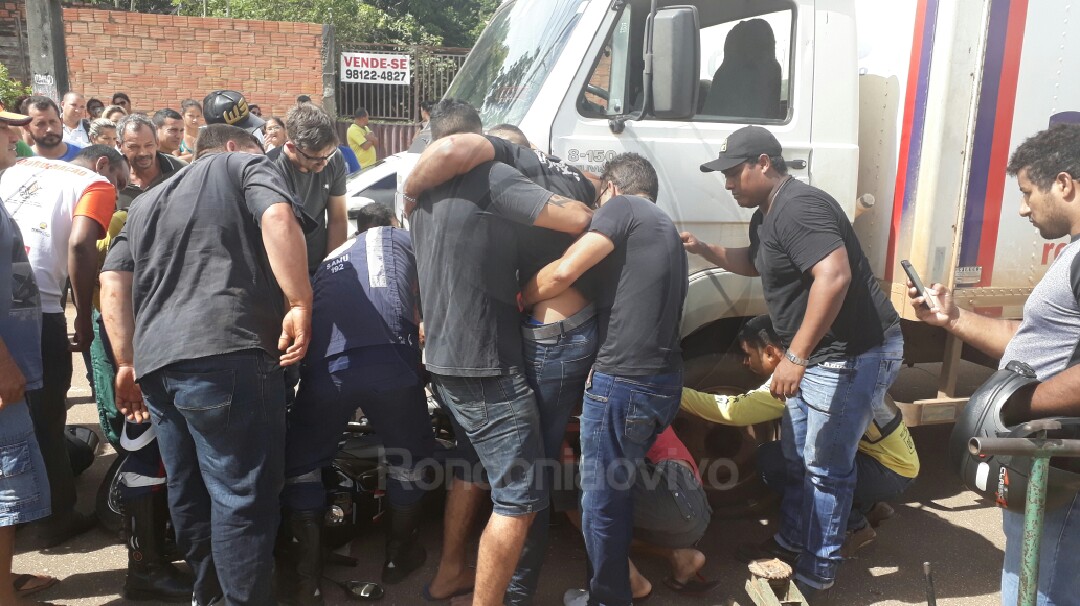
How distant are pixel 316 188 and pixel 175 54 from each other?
9.98 meters

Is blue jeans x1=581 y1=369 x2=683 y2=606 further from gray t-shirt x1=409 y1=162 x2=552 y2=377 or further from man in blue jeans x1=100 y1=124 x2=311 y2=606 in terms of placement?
man in blue jeans x1=100 y1=124 x2=311 y2=606

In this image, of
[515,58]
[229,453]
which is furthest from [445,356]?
[515,58]

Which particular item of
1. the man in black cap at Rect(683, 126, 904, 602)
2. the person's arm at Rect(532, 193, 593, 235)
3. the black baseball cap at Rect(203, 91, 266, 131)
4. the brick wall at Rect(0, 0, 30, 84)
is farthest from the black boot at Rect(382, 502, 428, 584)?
the brick wall at Rect(0, 0, 30, 84)

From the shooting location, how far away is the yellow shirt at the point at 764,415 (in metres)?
3.57

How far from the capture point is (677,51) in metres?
3.19

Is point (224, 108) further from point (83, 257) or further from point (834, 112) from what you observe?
point (834, 112)

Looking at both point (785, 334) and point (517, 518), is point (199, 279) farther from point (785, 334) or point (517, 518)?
point (785, 334)

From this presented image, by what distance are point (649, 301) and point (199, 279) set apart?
1.52 meters

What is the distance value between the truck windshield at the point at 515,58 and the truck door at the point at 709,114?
0.21 metres

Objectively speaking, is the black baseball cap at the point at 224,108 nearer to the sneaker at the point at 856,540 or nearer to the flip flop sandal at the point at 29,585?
the flip flop sandal at the point at 29,585

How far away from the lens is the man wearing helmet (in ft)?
6.74

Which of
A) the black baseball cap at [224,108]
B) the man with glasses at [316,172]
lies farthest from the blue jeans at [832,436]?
the black baseball cap at [224,108]

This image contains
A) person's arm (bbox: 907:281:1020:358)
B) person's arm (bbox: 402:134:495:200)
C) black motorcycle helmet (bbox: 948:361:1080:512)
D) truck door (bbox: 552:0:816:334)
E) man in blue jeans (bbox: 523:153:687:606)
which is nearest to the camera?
black motorcycle helmet (bbox: 948:361:1080:512)

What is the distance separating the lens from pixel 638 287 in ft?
9.46
